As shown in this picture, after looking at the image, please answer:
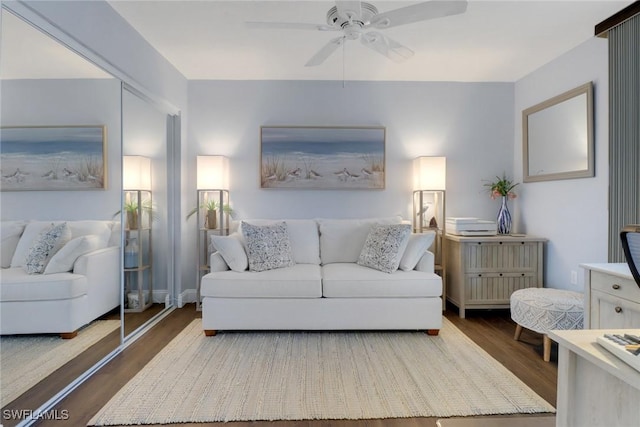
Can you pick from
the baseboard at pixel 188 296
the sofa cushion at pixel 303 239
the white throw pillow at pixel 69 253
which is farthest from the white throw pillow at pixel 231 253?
the baseboard at pixel 188 296

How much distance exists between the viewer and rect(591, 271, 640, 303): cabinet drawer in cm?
164

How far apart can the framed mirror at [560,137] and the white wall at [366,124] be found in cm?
33

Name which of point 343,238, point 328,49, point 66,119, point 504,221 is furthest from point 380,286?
point 66,119

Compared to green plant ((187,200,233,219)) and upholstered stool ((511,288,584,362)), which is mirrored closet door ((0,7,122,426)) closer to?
green plant ((187,200,233,219))

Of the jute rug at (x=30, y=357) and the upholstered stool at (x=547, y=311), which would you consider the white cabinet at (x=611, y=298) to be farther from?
the jute rug at (x=30, y=357)

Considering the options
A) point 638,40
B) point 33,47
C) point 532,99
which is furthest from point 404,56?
point 33,47

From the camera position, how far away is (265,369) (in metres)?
2.21

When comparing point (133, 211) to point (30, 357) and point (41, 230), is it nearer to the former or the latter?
point (41, 230)

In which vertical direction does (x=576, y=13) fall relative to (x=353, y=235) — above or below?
above

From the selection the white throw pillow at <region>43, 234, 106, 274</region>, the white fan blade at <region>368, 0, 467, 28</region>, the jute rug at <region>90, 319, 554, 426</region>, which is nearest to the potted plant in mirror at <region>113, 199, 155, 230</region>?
the white throw pillow at <region>43, 234, 106, 274</region>

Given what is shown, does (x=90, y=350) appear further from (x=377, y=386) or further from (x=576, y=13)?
(x=576, y=13)

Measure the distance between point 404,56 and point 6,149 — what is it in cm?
243

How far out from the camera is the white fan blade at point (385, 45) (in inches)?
79.9

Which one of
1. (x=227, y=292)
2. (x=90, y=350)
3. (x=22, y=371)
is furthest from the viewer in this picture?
(x=227, y=292)
